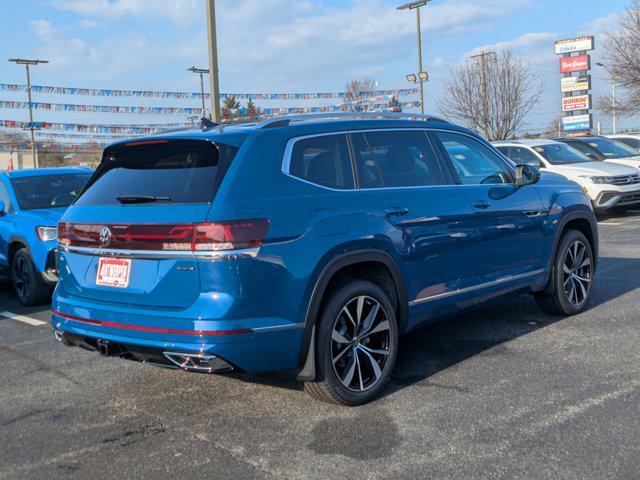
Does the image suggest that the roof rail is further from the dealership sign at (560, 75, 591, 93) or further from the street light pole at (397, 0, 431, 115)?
the dealership sign at (560, 75, 591, 93)

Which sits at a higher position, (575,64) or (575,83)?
(575,64)

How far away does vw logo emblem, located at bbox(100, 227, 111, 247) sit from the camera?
401 centimetres

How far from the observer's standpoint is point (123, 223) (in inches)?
155

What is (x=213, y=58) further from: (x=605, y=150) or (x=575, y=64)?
(x=575, y=64)

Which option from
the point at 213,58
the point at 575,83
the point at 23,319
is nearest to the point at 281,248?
the point at 23,319

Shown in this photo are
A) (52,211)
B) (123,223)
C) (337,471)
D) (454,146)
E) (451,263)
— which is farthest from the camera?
(52,211)

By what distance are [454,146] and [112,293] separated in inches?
111

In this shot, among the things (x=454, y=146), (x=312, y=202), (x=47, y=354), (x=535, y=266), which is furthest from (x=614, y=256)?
(x=47, y=354)

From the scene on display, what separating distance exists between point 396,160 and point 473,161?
1.05m

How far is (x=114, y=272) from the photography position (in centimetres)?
399

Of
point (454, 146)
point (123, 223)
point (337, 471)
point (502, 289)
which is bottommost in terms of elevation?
point (337, 471)

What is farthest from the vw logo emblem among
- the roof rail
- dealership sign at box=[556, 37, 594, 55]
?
dealership sign at box=[556, 37, 594, 55]

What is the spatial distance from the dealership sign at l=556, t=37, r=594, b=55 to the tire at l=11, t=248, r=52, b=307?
66305 millimetres

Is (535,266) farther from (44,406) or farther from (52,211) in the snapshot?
(52,211)
